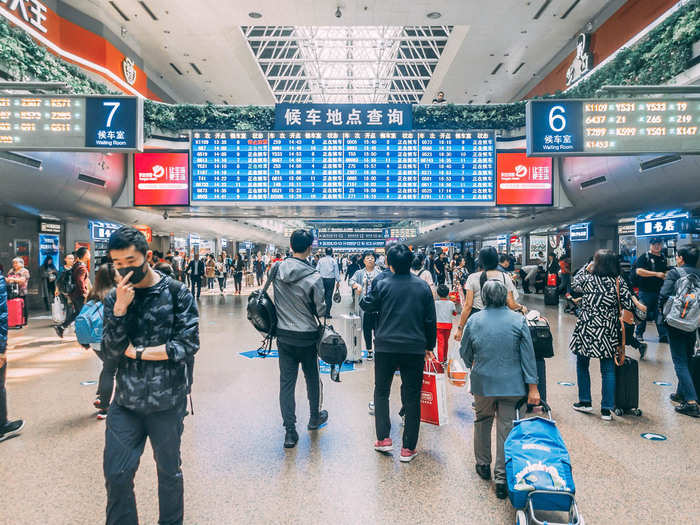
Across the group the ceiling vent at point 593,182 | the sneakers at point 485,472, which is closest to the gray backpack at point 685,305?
the sneakers at point 485,472

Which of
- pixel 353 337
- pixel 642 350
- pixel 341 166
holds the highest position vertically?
pixel 341 166

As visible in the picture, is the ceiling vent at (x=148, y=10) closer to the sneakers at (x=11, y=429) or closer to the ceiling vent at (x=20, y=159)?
the ceiling vent at (x=20, y=159)

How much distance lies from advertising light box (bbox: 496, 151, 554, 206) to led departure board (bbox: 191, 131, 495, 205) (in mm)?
384

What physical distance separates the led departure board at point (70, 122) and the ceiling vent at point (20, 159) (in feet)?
10.5

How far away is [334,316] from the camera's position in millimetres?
11453

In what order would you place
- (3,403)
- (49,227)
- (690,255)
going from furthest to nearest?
(49,227)
(690,255)
(3,403)

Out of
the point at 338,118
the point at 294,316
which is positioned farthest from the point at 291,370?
the point at 338,118

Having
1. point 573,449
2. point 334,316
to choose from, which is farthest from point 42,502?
point 334,316

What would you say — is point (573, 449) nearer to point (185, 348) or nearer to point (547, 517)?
point (547, 517)

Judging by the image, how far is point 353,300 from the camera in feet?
29.0

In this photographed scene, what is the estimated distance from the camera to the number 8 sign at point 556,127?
6.16m

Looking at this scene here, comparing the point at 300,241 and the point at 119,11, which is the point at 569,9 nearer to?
the point at 119,11

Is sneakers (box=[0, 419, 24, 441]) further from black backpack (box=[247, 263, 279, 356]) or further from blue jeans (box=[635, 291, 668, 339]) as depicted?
blue jeans (box=[635, 291, 668, 339])

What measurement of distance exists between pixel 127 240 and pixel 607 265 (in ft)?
13.5
